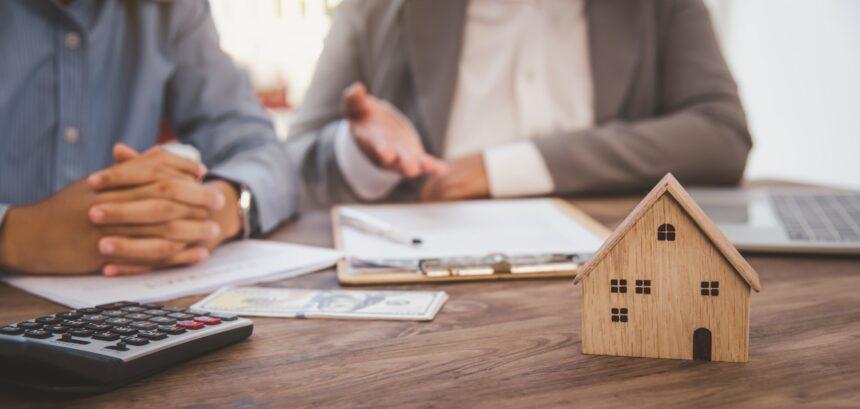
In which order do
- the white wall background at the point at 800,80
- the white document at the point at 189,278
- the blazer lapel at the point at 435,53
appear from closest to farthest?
the white document at the point at 189,278 → the blazer lapel at the point at 435,53 → the white wall background at the point at 800,80

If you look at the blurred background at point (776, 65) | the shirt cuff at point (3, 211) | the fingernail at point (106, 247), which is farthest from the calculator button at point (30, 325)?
the blurred background at point (776, 65)

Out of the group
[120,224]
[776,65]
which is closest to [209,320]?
[120,224]

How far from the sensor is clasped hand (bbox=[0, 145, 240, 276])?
2.32 feet

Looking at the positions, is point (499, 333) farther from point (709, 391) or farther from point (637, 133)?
point (637, 133)

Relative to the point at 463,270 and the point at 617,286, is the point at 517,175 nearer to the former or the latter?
the point at 463,270

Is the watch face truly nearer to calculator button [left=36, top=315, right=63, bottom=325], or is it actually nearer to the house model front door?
calculator button [left=36, top=315, right=63, bottom=325]

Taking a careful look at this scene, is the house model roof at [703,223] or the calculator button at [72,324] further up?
the house model roof at [703,223]

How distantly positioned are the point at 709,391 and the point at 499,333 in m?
0.16

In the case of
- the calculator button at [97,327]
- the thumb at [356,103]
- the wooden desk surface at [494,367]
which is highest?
the thumb at [356,103]

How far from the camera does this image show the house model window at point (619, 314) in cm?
45

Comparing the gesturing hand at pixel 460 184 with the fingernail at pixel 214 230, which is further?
the gesturing hand at pixel 460 184

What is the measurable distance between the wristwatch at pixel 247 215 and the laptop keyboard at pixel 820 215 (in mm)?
676

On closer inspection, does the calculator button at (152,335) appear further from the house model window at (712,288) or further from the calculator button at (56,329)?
the house model window at (712,288)

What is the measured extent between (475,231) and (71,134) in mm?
737
